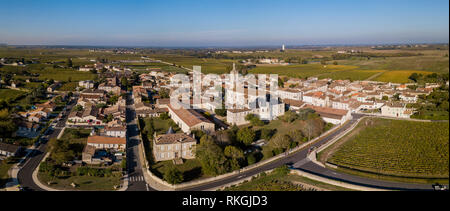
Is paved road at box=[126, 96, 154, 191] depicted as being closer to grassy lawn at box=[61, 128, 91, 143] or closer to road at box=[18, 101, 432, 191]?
road at box=[18, 101, 432, 191]

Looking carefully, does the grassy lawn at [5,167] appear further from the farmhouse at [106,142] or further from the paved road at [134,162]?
the paved road at [134,162]

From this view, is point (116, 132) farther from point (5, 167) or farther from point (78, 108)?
point (78, 108)

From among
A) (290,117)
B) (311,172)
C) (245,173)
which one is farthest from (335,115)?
(245,173)

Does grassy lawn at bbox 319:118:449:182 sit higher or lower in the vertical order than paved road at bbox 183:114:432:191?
higher

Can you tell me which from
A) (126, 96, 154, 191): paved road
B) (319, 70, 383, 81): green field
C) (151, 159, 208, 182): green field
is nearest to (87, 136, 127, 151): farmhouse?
(126, 96, 154, 191): paved road

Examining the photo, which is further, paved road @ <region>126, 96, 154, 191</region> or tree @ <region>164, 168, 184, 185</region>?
paved road @ <region>126, 96, 154, 191</region>

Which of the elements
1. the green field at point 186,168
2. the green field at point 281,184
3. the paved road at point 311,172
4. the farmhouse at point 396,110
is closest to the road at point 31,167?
the green field at point 186,168
